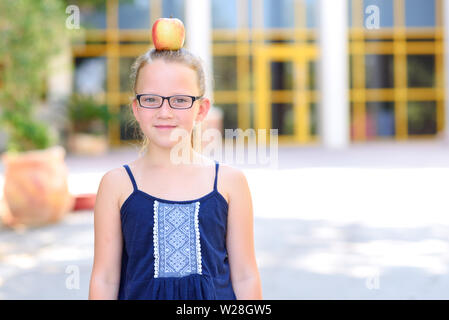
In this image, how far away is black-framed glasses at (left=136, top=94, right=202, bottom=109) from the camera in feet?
6.19

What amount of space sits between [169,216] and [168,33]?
567 millimetres

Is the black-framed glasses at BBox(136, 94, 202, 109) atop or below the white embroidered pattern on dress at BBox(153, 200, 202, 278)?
atop

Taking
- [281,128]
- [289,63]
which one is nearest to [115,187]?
[281,128]

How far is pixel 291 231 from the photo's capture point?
21.6 feet

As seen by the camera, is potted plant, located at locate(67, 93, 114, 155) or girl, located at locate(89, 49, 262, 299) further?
potted plant, located at locate(67, 93, 114, 155)

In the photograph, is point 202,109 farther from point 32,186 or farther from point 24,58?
point 24,58

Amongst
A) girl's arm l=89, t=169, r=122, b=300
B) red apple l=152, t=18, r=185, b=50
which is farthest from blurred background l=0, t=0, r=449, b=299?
girl's arm l=89, t=169, r=122, b=300

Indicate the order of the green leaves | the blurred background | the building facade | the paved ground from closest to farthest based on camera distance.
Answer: the paved ground < the blurred background < the green leaves < the building facade

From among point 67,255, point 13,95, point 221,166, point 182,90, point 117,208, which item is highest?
point 13,95

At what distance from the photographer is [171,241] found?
1900 mm

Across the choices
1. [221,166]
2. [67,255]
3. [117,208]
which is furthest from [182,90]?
[67,255]

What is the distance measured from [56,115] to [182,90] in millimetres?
15869

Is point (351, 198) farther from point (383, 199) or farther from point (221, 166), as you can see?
point (221, 166)

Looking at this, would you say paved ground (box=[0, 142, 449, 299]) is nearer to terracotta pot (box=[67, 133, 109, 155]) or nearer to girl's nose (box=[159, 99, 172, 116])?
girl's nose (box=[159, 99, 172, 116])
